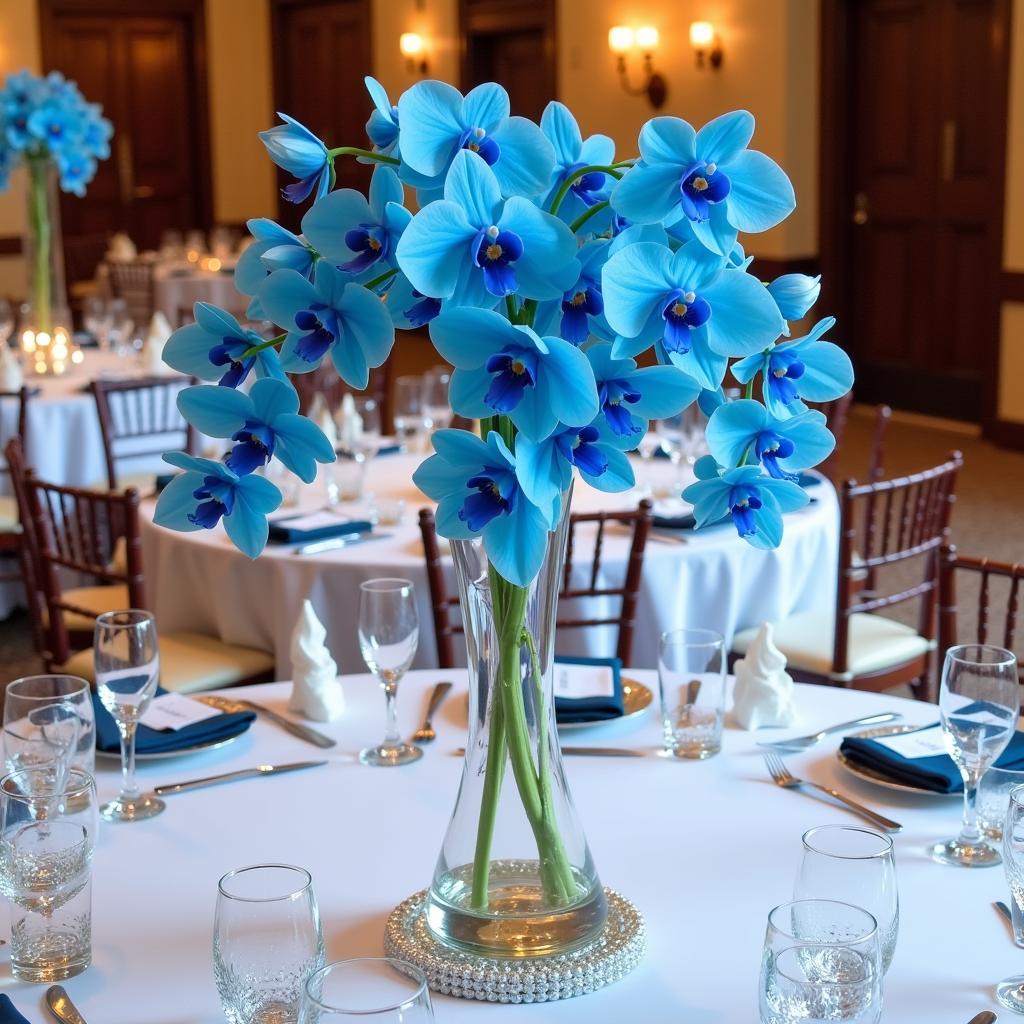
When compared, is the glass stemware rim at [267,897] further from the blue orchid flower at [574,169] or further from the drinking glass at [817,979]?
the blue orchid flower at [574,169]

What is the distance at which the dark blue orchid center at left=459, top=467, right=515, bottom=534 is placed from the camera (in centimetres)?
115

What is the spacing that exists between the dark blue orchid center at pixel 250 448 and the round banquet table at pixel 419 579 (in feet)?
6.40

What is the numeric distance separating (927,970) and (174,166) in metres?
13.2

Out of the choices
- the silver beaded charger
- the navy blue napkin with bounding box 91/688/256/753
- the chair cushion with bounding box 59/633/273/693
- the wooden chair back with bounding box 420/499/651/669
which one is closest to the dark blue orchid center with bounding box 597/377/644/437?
the silver beaded charger

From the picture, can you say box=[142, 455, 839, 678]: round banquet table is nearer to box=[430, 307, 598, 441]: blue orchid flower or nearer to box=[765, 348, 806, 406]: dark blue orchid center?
box=[765, 348, 806, 406]: dark blue orchid center

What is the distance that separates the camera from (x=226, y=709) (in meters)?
2.13

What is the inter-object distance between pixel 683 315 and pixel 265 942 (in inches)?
23.1

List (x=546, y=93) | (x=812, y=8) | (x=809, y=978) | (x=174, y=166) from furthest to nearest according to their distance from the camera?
1. (x=174, y=166)
2. (x=546, y=93)
3. (x=812, y=8)
4. (x=809, y=978)

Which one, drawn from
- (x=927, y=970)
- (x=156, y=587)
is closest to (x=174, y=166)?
(x=156, y=587)

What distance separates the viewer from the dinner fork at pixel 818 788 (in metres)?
1.74

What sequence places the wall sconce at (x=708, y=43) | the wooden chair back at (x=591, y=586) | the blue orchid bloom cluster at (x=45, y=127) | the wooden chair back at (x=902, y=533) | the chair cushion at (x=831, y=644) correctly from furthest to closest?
the wall sconce at (x=708, y=43) < the blue orchid bloom cluster at (x=45, y=127) < the chair cushion at (x=831, y=644) < the wooden chair back at (x=902, y=533) < the wooden chair back at (x=591, y=586)

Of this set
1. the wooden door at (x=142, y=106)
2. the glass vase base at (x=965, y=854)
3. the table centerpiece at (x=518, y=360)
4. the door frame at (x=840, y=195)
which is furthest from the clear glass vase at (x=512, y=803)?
the wooden door at (x=142, y=106)

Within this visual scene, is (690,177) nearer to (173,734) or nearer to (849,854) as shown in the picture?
(849,854)

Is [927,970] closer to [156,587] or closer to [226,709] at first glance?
[226,709]
